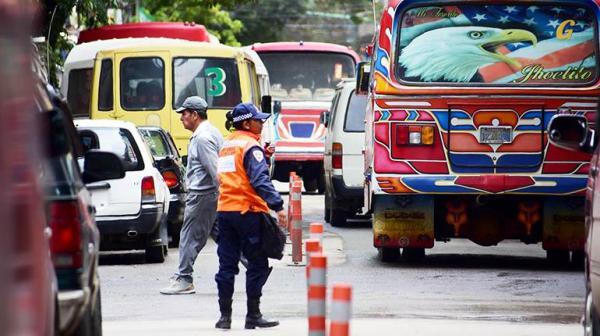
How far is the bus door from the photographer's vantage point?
84.0 ft

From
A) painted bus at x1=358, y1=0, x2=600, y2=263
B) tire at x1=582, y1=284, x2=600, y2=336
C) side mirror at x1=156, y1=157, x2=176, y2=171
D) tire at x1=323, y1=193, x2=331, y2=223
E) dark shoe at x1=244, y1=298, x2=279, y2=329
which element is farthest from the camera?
tire at x1=323, y1=193, x2=331, y2=223

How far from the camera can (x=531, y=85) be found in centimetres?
1680

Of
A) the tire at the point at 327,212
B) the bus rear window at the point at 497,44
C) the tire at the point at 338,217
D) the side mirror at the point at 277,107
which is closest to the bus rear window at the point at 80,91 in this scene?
the tire at the point at 327,212

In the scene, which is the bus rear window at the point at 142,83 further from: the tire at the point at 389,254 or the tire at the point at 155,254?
the tire at the point at 389,254

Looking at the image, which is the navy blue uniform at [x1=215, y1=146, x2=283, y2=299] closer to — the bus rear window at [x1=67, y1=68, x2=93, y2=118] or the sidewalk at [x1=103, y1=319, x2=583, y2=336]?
the sidewalk at [x1=103, y1=319, x2=583, y2=336]

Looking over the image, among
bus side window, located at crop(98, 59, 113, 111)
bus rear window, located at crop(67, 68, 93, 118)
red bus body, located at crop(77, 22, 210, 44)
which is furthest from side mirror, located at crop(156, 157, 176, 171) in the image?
red bus body, located at crop(77, 22, 210, 44)

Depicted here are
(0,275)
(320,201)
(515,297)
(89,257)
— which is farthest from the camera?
(320,201)

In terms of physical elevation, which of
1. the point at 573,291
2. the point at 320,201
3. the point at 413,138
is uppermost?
the point at 413,138

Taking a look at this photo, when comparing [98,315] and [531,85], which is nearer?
[98,315]

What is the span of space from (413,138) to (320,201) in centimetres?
1778

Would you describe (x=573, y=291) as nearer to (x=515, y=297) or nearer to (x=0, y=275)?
(x=515, y=297)

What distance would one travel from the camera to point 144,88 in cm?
2580

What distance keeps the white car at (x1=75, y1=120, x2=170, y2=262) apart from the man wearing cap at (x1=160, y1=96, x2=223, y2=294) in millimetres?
2651

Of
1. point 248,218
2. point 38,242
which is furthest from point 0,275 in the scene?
point 248,218
